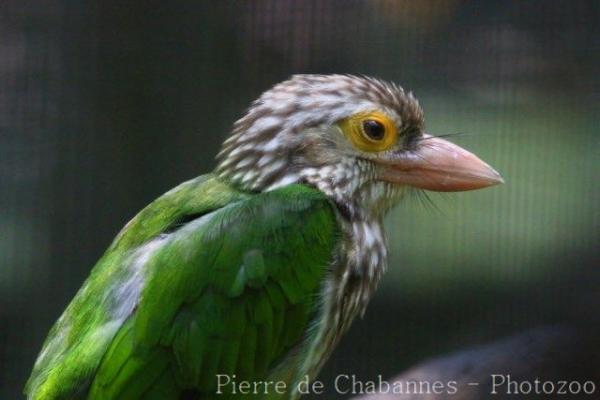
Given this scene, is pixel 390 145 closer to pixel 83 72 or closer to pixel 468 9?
pixel 468 9

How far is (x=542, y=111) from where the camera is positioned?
7.66 feet

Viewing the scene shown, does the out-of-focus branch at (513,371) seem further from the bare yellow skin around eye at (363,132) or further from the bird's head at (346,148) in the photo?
the bare yellow skin around eye at (363,132)

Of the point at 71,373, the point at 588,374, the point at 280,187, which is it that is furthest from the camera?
the point at 588,374

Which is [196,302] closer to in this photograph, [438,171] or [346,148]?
[346,148]

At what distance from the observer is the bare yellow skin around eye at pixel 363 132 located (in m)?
1.67

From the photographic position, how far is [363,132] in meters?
1.67

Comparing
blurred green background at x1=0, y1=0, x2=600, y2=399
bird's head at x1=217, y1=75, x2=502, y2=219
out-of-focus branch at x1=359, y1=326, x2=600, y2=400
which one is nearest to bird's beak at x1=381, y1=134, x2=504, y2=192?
bird's head at x1=217, y1=75, x2=502, y2=219

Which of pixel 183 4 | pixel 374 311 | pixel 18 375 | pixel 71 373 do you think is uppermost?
pixel 183 4

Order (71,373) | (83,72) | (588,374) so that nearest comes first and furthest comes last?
1. (71,373)
2. (588,374)
3. (83,72)

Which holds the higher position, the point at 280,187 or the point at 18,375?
the point at 280,187

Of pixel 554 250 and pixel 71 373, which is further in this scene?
pixel 554 250

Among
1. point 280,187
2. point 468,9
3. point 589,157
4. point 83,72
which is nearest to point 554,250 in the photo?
point 589,157

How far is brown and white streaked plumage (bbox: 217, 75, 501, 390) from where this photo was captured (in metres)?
1.65

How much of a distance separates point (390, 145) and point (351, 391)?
0.82 metres
